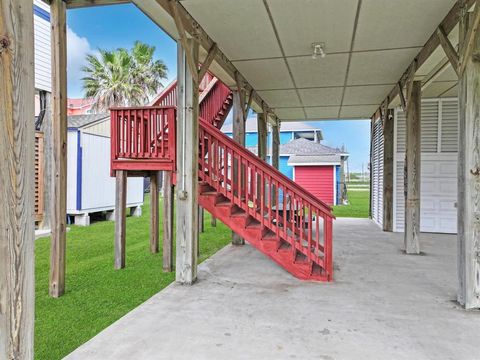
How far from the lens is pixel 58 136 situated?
3.33 m

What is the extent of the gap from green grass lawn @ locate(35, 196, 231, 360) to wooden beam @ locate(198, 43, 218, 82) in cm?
249

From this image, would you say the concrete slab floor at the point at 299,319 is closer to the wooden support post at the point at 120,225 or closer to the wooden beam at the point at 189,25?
the wooden support post at the point at 120,225

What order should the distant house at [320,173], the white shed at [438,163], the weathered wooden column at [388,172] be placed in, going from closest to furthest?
the white shed at [438,163]
the weathered wooden column at [388,172]
the distant house at [320,173]

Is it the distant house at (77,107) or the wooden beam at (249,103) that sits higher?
the distant house at (77,107)

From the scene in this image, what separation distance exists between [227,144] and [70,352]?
112 inches

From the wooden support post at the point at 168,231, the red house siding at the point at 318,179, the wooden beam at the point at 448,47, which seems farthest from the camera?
the red house siding at the point at 318,179

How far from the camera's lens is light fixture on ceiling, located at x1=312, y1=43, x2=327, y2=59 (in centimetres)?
431

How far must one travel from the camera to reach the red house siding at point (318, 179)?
16594 millimetres

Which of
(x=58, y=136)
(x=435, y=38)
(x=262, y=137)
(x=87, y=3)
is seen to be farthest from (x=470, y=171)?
(x=262, y=137)

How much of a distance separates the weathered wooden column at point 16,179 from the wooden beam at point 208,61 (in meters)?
2.61

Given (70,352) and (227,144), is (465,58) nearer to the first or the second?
(227,144)

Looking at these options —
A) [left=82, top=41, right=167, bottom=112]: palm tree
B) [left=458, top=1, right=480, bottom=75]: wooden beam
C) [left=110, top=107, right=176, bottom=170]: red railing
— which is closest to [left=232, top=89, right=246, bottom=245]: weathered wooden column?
[left=110, top=107, right=176, bottom=170]: red railing

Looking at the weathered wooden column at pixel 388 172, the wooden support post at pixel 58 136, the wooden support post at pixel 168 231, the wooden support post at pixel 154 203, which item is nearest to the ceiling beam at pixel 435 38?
the weathered wooden column at pixel 388 172

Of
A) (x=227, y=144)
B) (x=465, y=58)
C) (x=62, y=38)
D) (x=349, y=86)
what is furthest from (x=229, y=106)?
(x=465, y=58)
